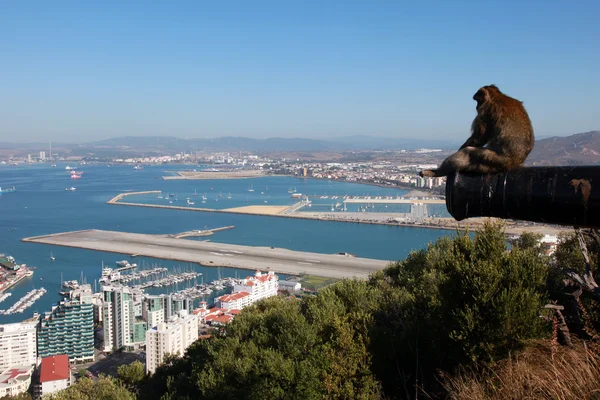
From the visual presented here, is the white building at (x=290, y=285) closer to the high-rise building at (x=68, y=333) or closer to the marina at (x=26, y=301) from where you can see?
the high-rise building at (x=68, y=333)

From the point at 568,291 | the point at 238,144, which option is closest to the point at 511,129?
the point at 568,291

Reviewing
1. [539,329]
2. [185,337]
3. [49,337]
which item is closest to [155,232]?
[49,337]

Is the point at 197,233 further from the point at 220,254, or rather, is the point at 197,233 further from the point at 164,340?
the point at 164,340

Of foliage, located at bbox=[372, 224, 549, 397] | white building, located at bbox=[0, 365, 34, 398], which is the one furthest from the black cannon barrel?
white building, located at bbox=[0, 365, 34, 398]

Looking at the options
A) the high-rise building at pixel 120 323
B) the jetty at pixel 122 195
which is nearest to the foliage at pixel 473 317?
the high-rise building at pixel 120 323

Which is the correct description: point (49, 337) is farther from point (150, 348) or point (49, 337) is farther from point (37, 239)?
point (37, 239)

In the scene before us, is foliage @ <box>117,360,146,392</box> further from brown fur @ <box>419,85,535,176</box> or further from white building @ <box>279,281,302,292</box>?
white building @ <box>279,281,302,292</box>
